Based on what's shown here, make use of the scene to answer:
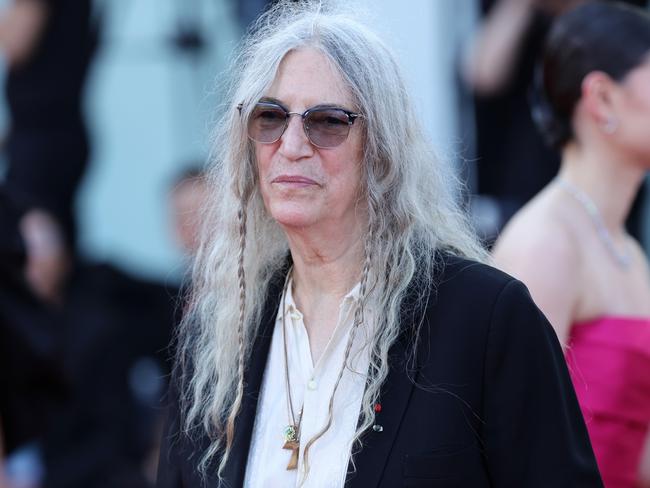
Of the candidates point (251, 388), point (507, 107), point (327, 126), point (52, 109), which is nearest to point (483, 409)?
point (251, 388)

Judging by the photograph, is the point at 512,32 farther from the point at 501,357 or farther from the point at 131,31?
the point at 501,357

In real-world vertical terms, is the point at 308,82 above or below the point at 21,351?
above

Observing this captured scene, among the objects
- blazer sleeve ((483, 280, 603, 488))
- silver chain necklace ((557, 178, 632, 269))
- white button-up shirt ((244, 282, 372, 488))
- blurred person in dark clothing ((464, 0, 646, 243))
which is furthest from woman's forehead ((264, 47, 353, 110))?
blurred person in dark clothing ((464, 0, 646, 243))

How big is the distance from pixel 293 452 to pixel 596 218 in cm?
131

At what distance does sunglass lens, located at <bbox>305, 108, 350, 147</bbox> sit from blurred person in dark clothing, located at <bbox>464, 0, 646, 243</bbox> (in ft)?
8.32

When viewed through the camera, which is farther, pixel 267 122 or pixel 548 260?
pixel 548 260

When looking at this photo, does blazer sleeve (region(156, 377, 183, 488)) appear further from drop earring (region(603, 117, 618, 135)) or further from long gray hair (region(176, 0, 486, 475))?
drop earring (region(603, 117, 618, 135))

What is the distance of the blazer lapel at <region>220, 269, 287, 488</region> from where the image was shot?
7.85 feet

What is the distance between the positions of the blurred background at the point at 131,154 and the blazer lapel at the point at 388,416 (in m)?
2.68

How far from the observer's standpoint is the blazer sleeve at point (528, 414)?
7.24 feet

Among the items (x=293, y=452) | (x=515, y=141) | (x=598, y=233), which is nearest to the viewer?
(x=293, y=452)

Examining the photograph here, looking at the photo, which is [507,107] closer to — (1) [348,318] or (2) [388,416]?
(1) [348,318]

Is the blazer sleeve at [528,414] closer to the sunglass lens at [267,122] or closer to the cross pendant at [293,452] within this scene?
the cross pendant at [293,452]

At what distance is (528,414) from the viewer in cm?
222
